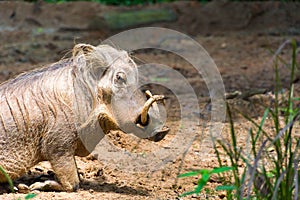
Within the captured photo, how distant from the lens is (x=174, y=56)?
7.86 meters

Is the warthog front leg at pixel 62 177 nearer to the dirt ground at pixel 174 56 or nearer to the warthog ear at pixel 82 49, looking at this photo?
the dirt ground at pixel 174 56

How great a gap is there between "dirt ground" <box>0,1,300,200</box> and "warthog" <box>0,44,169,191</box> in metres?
0.17

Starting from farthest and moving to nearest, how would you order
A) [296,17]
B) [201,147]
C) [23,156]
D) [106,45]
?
[296,17], [201,147], [106,45], [23,156]

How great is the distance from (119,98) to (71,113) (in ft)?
0.91

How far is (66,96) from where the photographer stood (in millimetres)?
3389

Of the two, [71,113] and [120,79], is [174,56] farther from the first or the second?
[71,113]

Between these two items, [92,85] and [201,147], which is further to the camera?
[201,147]

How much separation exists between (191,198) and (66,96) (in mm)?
894

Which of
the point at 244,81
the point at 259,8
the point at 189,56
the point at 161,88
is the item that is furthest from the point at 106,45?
the point at 259,8

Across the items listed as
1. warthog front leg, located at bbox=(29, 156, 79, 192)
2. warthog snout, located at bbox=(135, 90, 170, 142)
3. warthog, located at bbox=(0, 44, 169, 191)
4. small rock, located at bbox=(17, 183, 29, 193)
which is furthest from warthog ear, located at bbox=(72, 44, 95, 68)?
small rock, located at bbox=(17, 183, 29, 193)

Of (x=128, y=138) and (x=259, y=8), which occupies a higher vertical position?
(x=259, y=8)

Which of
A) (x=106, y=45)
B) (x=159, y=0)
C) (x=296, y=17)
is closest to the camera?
(x=106, y=45)

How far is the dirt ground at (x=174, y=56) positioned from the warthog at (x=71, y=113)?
0.17 metres

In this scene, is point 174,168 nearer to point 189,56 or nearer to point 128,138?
point 128,138
